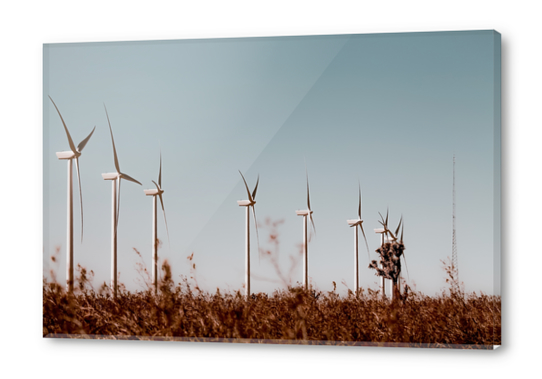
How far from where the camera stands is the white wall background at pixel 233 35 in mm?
5711

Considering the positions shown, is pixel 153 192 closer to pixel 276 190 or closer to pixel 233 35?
pixel 276 190

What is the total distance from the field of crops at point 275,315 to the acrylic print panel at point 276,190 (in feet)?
0.05

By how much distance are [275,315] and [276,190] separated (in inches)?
48.3

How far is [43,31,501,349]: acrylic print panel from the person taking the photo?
5820 mm

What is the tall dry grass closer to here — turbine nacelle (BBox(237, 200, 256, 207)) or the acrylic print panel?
the acrylic print panel

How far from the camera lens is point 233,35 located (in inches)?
245

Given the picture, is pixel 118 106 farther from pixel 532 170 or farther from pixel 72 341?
pixel 532 170

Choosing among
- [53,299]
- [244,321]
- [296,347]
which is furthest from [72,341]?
[296,347]

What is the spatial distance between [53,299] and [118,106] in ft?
6.81

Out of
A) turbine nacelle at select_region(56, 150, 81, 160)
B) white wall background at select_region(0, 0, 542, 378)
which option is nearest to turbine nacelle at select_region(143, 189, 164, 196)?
turbine nacelle at select_region(56, 150, 81, 160)

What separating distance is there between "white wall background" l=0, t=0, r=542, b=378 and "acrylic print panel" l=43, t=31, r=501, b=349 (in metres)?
0.13

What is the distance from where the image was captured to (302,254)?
19.7 feet

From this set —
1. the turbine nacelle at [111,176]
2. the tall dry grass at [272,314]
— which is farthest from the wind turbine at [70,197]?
the turbine nacelle at [111,176]

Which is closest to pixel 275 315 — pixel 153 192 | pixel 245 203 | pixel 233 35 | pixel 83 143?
pixel 245 203
